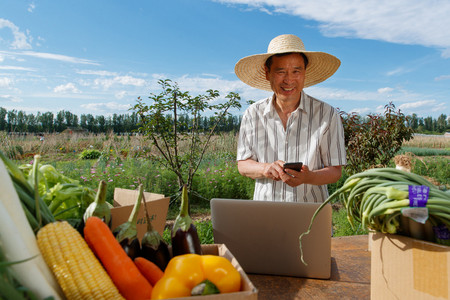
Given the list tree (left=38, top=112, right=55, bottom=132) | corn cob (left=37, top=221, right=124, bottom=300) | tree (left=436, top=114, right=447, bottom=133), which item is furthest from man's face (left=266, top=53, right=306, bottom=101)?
tree (left=436, top=114, right=447, bottom=133)

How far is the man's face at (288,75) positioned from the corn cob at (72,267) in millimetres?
1848

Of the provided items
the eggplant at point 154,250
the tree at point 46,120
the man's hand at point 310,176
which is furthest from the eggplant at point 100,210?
the tree at point 46,120

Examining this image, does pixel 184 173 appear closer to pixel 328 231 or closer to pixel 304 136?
pixel 304 136

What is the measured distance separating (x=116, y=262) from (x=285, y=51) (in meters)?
1.83

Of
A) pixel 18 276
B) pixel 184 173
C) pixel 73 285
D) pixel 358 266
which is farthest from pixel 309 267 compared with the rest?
pixel 184 173

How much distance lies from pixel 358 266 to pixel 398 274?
0.63m

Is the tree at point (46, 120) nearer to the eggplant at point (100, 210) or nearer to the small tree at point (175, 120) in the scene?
the small tree at point (175, 120)

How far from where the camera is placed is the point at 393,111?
5980 mm

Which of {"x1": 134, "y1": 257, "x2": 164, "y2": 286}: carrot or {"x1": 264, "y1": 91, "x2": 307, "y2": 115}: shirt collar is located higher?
{"x1": 264, "y1": 91, "x2": 307, "y2": 115}: shirt collar

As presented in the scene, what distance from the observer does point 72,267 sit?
0.81m

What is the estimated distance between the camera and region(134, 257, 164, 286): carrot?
3.00 ft

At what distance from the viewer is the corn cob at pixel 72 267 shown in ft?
2.60

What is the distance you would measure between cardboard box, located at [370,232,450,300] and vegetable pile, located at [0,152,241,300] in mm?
480

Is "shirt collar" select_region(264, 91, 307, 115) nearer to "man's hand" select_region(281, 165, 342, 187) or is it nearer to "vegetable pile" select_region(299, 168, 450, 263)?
"man's hand" select_region(281, 165, 342, 187)
